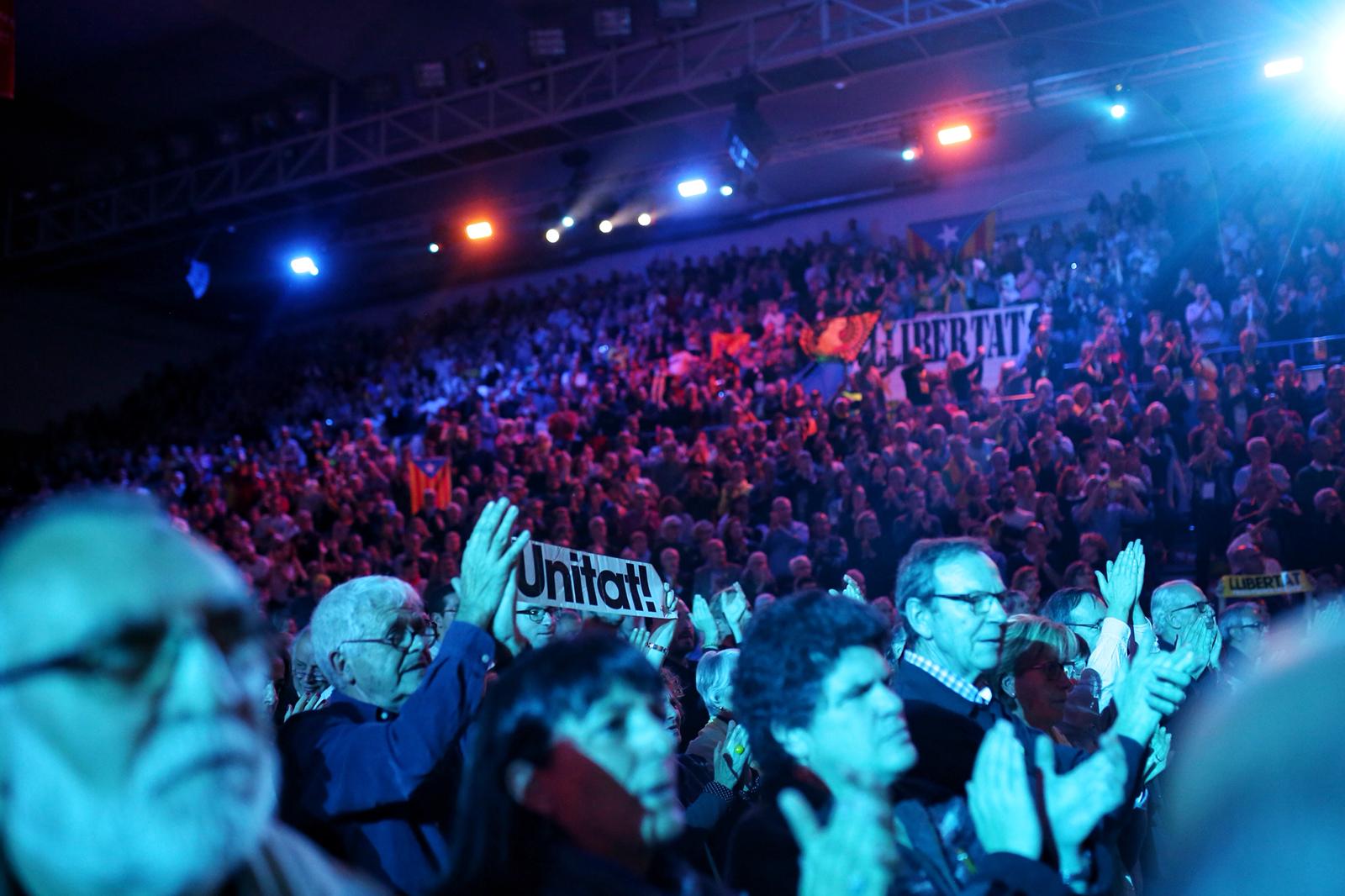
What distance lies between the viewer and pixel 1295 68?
35.9ft

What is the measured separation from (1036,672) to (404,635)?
1820 mm

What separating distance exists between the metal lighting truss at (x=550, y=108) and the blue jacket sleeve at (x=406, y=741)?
9.62m

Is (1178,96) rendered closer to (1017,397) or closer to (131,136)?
(1017,397)

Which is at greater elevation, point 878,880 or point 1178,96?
point 1178,96

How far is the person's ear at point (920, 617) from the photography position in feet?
9.33

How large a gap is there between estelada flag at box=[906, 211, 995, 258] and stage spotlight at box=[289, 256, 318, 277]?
8.24 meters

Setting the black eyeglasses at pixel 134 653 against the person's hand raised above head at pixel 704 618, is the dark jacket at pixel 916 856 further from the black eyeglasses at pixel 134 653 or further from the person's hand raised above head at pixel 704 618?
the person's hand raised above head at pixel 704 618

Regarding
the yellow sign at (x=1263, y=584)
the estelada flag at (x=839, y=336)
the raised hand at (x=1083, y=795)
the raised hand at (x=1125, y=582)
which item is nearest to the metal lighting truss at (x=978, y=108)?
the estelada flag at (x=839, y=336)

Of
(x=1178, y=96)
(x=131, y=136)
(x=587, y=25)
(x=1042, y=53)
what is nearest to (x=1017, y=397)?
(x=1042, y=53)

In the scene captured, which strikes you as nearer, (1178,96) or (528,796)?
(528,796)

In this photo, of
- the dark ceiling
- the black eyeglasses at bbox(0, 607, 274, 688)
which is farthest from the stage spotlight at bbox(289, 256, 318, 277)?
the black eyeglasses at bbox(0, 607, 274, 688)

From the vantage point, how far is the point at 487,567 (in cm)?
229

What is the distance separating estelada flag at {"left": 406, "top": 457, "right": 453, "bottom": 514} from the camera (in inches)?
516

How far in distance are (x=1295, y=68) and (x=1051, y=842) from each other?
11.2 m
